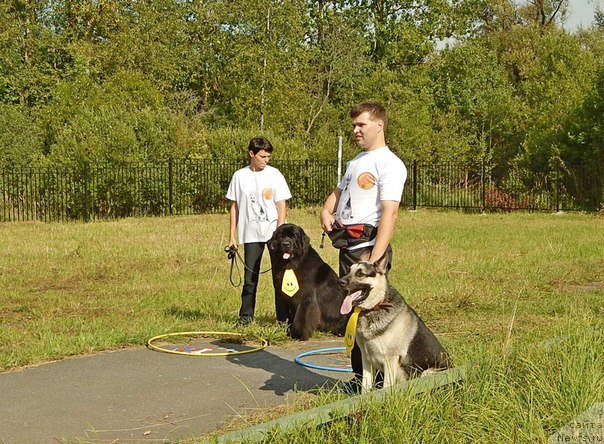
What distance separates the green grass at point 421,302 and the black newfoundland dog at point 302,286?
1.17ft

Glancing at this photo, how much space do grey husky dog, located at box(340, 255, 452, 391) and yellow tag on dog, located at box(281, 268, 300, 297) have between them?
2843 millimetres

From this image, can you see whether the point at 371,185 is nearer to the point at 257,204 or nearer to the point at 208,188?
the point at 257,204

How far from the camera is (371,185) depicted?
6.55 metres

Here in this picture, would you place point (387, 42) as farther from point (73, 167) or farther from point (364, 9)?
Result: point (73, 167)

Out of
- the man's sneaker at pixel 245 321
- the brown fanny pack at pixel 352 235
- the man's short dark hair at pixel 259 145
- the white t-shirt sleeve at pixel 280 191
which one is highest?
the man's short dark hair at pixel 259 145

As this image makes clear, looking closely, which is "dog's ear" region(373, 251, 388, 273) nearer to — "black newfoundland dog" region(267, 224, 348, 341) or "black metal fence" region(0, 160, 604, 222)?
"black newfoundland dog" region(267, 224, 348, 341)

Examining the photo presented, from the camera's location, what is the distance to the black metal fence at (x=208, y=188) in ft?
92.1

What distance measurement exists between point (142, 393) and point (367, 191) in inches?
94.4

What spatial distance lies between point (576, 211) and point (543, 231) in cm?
802

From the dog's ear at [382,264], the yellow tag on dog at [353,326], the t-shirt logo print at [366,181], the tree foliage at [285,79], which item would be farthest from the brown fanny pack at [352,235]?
the tree foliage at [285,79]

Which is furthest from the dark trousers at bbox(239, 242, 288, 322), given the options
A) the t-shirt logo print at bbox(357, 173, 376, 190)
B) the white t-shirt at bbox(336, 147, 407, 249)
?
the t-shirt logo print at bbox(357, 173, 376, 190)

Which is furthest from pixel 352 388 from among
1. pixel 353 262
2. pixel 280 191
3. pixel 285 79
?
pixel 285 79

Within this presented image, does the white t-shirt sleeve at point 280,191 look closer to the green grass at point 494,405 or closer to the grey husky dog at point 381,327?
the green grass at point 494,405

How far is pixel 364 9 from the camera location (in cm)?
5147
